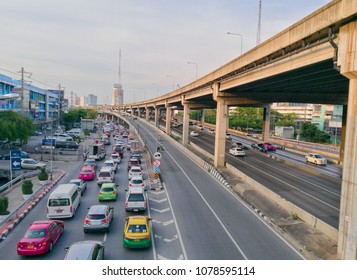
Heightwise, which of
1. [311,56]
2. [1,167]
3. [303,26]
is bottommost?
[1,167]

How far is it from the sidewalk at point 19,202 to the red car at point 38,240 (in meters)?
3.31

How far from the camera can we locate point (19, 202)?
24.7 m

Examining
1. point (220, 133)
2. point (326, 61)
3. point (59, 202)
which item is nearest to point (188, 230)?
point (59, 202)

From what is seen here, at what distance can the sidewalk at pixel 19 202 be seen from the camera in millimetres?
18891

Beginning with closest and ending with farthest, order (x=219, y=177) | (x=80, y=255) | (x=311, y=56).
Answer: (x=80, y=255) → (x=311, y=56) → (x=219, y=177)

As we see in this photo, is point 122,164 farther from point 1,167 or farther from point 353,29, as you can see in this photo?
point 353,29

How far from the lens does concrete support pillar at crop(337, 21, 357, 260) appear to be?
14.1 metres

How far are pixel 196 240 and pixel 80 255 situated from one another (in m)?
7.02

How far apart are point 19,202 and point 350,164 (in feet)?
76.1

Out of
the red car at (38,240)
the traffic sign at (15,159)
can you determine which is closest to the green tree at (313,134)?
the traffic sign at (15,159)

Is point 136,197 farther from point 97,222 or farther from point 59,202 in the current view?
point 59,202

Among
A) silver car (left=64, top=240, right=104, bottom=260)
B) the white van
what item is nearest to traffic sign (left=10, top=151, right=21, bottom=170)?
the white van

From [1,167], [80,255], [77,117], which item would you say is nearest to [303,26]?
[80,255]
